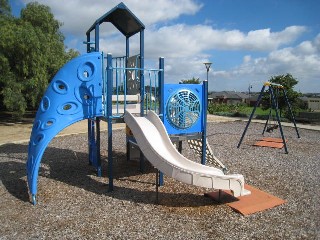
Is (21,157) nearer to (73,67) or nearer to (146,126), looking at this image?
(73,67)

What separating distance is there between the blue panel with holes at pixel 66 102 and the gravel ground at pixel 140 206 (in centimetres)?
73

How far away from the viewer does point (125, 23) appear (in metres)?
7.11

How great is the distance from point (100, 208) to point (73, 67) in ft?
8.71

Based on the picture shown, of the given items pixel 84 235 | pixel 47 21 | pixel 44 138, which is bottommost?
pixel 84 235

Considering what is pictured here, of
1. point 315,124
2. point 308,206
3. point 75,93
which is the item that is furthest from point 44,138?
point 315,124

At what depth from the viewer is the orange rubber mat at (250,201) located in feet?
15.5

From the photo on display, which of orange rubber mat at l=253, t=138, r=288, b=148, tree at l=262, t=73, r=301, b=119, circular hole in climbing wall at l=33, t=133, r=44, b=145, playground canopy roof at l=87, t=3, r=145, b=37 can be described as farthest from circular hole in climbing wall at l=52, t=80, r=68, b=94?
tree at l=262, t=73, r=301, b=119

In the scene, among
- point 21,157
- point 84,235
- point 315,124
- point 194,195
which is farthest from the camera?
point 315,124

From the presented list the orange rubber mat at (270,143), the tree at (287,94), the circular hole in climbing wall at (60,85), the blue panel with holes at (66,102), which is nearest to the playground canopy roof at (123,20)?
the blue panel with holes at (66,102)

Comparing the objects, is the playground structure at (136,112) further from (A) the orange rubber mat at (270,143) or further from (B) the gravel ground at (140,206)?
(A) the orange rubber mat at (270,143)

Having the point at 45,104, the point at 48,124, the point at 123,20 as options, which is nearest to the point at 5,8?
the point at 123,20

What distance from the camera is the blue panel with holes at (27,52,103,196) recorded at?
17.0ft

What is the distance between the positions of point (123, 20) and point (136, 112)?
2418mm

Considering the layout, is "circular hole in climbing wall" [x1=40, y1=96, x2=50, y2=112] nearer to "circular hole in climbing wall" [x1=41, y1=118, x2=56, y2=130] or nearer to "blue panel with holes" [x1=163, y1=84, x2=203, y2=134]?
"circular hole in climbing wall" [x1=41, y1=118, x2=56, y2=130]
